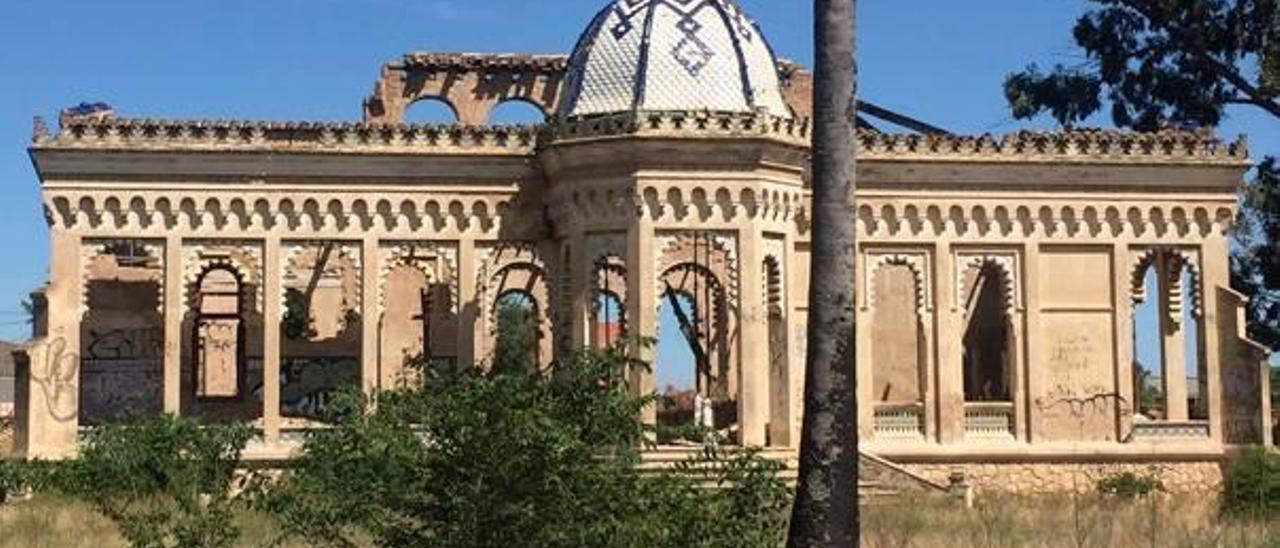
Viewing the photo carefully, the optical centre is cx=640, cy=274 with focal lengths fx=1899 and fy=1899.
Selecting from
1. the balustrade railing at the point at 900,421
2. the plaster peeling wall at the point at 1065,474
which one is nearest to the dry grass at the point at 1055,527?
the plaster peeling wall at the point at 1065,474

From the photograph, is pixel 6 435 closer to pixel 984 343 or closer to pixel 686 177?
pixel 686 177

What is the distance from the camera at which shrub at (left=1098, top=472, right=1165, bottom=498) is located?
29.7 m

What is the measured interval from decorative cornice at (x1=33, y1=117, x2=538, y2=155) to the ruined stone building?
35mm

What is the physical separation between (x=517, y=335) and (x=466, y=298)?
5.77m

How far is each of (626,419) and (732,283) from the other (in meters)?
14.9

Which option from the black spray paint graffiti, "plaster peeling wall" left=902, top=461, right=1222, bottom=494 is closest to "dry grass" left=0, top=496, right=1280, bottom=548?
the black spray paint graffiti

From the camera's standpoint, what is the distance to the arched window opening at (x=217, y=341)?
126 feet

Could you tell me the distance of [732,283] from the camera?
2816 cm

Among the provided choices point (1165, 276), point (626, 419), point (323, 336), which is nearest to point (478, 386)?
point (626, 419)

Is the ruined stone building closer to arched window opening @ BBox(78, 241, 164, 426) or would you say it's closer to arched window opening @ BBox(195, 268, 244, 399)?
arched window opening @ BBox(78, 241, 164, 426)

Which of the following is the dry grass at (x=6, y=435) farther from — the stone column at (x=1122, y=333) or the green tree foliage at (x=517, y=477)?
the green tree foliage at (x=517, y=477)

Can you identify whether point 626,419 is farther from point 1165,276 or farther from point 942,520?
point 1165,276

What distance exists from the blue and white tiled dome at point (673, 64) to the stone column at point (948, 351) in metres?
4.08

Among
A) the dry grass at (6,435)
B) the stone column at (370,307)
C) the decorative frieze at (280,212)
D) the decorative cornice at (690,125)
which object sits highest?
the decorative cornice at (690,125)
